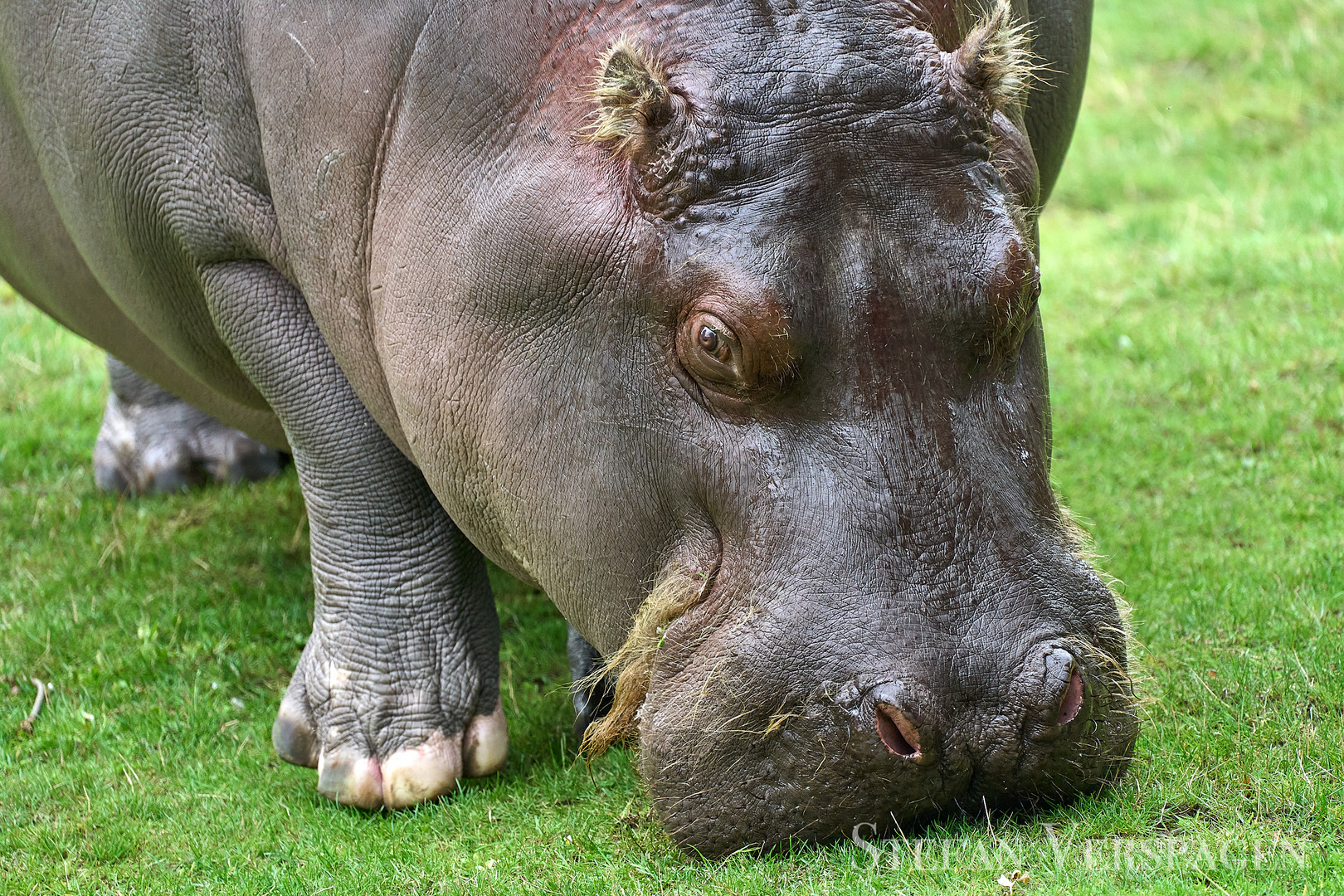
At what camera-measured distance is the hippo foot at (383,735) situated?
12.9 feet

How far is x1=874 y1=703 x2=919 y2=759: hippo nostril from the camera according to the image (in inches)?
Result: 113

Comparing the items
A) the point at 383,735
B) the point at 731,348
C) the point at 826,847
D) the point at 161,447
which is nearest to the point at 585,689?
the point at 383,735

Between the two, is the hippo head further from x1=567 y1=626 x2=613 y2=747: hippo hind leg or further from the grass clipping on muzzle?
x1=567 y1=626 x2=613 y2=747: hippo hind leg

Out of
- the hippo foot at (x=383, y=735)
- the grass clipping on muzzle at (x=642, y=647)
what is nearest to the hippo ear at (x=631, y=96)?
the grass clipping on muzzle at (x=642, y=647)

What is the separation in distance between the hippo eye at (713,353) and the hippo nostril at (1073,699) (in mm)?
869

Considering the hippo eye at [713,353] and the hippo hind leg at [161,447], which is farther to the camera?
the hippo hind leg at [161,447]

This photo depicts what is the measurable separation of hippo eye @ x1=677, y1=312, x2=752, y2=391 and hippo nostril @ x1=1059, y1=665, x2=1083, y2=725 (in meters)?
0.87

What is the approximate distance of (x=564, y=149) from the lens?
10.5 feet

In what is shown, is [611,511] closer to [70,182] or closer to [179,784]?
[179,784]

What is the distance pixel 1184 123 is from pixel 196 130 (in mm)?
8310

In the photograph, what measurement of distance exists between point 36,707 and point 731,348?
2698 mm

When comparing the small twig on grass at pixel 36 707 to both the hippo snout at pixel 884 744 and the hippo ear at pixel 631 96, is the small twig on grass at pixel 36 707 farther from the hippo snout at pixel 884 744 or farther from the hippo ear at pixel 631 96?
the hippo ear at pixel 631 96

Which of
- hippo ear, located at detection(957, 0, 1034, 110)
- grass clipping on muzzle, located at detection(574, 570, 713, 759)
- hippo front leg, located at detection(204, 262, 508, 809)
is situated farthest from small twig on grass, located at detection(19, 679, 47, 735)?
hippo ear, located at detection(957, 0, 1034, 110)

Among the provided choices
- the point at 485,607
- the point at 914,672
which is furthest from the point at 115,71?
the point at 914,672
